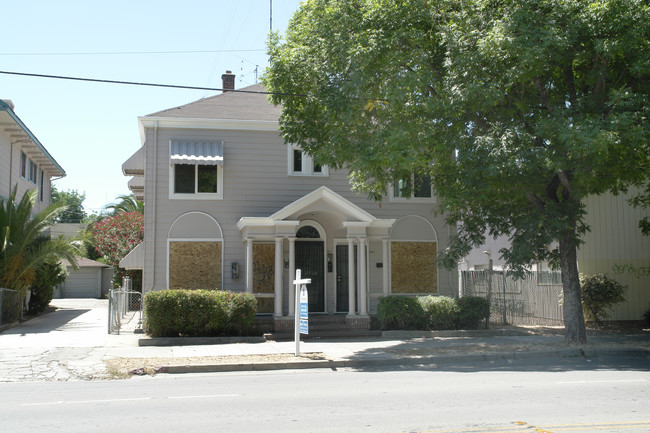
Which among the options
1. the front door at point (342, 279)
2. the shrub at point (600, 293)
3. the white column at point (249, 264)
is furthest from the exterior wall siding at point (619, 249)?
the white column at point (249, 264)

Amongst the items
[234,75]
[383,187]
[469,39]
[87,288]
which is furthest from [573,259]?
[87,288]

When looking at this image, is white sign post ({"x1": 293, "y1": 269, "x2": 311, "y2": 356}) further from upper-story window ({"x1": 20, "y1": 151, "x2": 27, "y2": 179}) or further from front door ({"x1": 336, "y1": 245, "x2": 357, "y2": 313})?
upper-story window ({"x1": 20, "y1": 151, "x2": 27, "y2": 179})

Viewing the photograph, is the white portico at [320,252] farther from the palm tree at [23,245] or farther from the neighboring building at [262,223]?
the palm tree at [23,245]

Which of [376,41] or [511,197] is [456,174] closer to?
[511,197]

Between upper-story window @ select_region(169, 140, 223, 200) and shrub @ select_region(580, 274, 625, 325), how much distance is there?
39.7 feet

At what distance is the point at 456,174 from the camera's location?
14.3 meters

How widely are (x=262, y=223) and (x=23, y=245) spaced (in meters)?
8.69

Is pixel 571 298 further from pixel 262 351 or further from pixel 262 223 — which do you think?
pixel 262 223

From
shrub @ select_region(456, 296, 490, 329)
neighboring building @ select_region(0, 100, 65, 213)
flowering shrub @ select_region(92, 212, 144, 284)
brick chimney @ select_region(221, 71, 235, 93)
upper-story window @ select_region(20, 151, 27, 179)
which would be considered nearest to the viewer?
shrub @ select_region(456, 296, 490, 329)

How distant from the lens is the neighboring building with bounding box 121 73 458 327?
18094mm

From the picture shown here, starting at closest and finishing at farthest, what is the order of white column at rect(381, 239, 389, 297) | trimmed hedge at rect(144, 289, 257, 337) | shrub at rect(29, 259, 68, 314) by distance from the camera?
trimmed hedge at rect(144, 289, 257, 337)
white column at rect(381, 239, 389, 297)
shrub at rect(29, 259, 68, 314)

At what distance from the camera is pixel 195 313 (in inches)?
630

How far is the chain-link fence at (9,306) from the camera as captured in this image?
18.7m

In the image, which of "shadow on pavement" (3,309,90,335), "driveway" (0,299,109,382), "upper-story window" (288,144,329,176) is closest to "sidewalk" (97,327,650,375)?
"driveway" (0,299,109,382)
